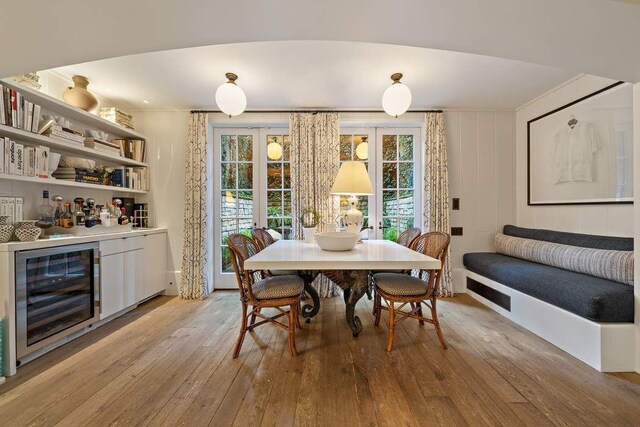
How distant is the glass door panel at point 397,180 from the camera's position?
146 inches

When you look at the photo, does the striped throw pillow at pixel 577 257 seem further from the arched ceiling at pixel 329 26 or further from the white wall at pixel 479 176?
the arched ceiling at pixel 329 26

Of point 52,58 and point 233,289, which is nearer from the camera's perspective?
point 52,58

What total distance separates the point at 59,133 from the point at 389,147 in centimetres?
353

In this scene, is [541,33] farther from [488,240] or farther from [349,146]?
[488,240]

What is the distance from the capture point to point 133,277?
9.64 feet

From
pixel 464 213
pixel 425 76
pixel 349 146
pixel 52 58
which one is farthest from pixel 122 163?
pixel 464 213

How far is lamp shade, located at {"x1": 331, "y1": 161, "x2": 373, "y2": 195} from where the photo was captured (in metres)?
2.58

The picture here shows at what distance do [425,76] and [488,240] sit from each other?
2327 millimetres

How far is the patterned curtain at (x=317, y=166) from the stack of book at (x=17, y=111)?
2349 millimetres

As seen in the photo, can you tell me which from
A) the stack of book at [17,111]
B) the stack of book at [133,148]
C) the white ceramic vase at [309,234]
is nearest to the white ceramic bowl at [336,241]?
the white ceramic vase at [309,234]

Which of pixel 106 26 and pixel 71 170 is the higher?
pixel 106 26

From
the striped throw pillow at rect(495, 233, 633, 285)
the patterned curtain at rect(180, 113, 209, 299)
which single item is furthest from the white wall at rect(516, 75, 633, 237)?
the patterned curtain at rect(180, 113, 209, 299)

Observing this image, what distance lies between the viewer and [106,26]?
1.38m

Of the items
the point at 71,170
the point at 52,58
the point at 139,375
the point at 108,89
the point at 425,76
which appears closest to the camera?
the point at 52,58
